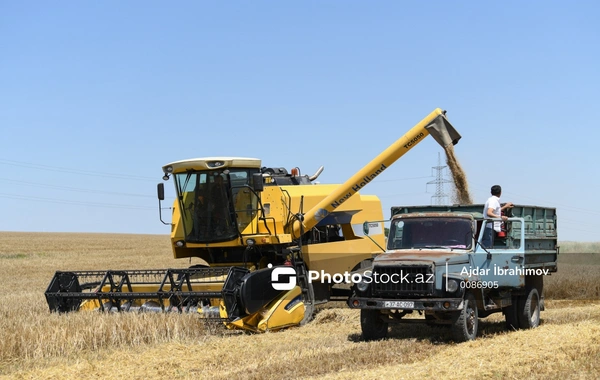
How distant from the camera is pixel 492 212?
10.7m

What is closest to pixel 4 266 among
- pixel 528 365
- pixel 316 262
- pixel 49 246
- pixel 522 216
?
pixel 49 246

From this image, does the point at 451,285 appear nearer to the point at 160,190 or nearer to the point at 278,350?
the point at 278,350

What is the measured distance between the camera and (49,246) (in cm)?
4178

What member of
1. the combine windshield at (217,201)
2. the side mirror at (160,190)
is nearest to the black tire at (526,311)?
the combine windshield at (217,201)

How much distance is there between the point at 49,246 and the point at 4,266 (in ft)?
44.4

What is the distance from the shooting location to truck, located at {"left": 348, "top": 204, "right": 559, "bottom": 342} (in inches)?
373

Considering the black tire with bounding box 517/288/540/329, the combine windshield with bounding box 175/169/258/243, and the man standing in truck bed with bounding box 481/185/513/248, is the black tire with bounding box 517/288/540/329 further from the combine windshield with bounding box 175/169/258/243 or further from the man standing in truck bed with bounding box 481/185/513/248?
the combine windshield with bounding box 175/169/258/243

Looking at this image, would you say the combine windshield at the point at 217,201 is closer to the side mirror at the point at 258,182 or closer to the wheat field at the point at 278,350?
the side mirror at the point at 258,182

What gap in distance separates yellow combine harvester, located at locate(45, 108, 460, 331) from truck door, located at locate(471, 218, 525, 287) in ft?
7.66

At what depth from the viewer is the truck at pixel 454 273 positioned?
9469 mm

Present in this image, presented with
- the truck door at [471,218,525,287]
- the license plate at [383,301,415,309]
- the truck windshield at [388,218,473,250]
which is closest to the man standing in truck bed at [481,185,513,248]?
the truck door at [471,218,525,287]

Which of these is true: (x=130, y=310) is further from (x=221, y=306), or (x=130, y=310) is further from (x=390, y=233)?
(x=390, y=233)

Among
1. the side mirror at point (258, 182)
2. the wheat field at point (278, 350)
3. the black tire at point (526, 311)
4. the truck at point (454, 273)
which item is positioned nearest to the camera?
the wheat field at point (278, 350)

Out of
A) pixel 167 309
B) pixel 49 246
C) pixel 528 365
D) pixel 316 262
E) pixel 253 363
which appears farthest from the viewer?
pixel 49 246
